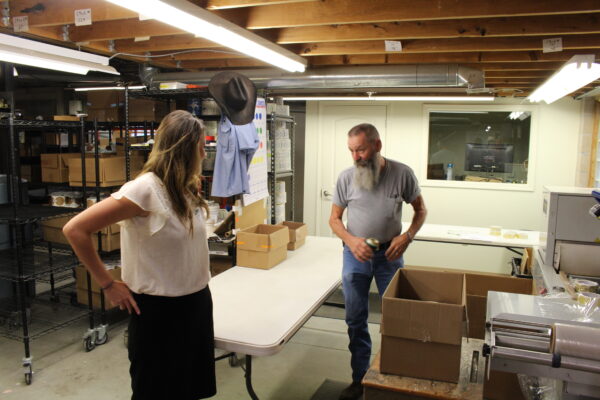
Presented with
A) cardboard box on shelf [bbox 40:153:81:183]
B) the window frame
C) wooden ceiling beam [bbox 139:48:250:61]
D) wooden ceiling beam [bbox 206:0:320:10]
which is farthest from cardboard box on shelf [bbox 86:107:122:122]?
the window frame

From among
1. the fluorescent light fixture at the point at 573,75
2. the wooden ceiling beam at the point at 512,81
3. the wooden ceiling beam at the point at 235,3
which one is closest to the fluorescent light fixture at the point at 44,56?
the wooden ceiling beam at the point at 235,3

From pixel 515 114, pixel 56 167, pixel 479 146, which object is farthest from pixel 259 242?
pixel 515 114

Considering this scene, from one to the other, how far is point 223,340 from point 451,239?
309 centimetres

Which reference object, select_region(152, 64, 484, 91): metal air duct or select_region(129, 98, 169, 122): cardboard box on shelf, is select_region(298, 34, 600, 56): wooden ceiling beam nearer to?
select_region(152, 64, 484, 91): metal air duct

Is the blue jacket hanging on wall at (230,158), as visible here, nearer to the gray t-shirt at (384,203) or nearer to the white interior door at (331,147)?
the gray t-shirt at (384,203)

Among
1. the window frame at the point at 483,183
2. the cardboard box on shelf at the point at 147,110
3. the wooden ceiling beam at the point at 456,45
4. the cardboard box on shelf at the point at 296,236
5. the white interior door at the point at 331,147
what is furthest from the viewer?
the white interior door at the point at 331,147

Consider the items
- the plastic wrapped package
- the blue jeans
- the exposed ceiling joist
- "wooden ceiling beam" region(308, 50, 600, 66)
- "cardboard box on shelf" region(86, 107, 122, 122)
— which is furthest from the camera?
"cardboard box on shelf" region(86, 107, 122, 122)

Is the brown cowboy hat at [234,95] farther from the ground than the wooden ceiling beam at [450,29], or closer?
closer

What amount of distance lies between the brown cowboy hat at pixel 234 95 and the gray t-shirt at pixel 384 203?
112 cm

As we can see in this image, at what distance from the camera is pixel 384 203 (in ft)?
9.13

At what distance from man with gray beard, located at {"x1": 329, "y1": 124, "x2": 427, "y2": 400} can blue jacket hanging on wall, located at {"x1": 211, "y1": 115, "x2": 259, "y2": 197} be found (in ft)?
3.24

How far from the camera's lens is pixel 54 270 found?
3.56m

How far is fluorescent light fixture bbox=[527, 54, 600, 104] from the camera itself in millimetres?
2781

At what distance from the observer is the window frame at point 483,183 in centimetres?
604
